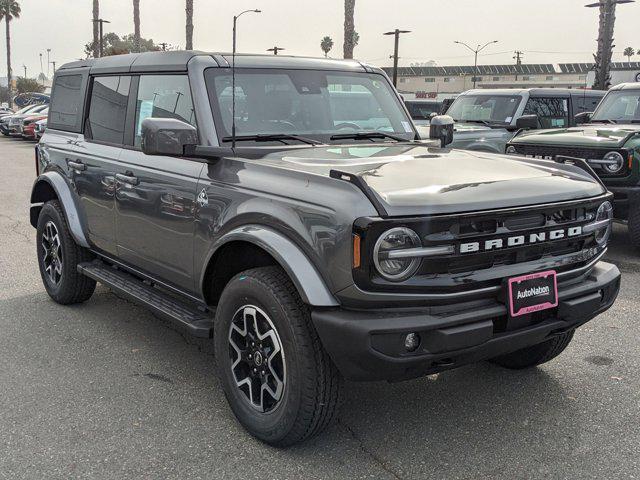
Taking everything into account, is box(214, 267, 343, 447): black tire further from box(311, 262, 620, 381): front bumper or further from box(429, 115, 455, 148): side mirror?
box(429, 115, 455, 148): side mirror

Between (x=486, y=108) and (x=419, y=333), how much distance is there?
9414mm

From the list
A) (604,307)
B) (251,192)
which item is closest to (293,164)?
(251,192)

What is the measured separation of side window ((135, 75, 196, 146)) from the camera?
12.8ft

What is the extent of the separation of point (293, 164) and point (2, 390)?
2.14 m

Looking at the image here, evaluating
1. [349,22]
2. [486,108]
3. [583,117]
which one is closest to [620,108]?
[583,117]

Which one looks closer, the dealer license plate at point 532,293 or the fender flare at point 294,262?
the fender flare at point 294,262

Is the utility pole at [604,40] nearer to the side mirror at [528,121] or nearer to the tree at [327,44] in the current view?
the side mirror at [528,121]

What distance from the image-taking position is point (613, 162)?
6.96 meters

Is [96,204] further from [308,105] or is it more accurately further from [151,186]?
[308,105]

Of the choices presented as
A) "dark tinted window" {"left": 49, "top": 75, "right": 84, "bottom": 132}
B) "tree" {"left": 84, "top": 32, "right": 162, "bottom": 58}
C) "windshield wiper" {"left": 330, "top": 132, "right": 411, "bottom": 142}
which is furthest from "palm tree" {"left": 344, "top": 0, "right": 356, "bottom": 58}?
"windshield wiper" {"left": 330, "top": 132, "right": 411, "bottom": 142}

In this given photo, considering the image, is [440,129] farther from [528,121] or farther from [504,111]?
[504,111]

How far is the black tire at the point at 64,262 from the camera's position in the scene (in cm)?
513

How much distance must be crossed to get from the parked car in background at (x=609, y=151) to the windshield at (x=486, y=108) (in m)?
3.03

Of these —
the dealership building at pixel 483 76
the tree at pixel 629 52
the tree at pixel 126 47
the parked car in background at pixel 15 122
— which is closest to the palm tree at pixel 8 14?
the tree at pixel 126 47
